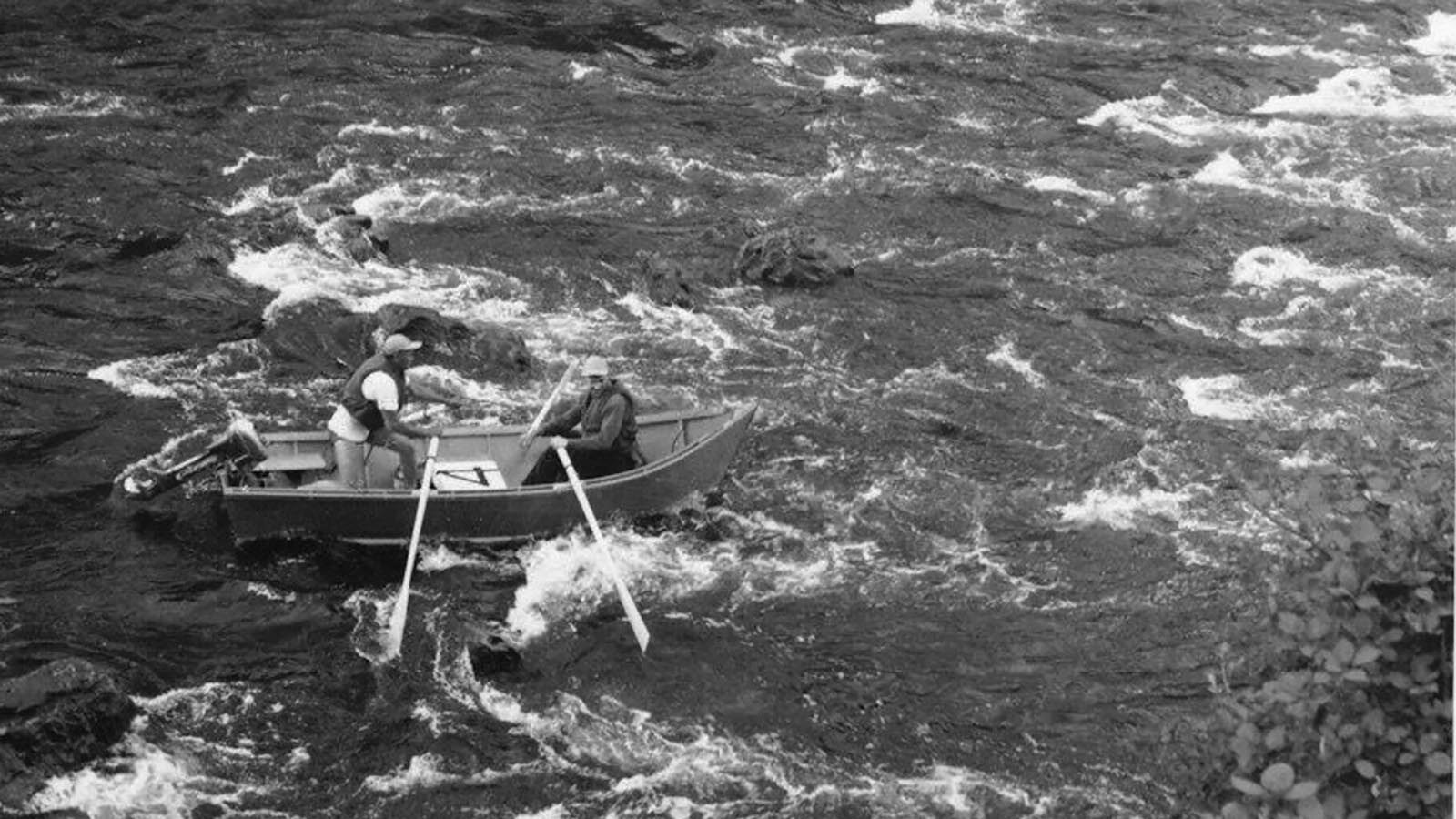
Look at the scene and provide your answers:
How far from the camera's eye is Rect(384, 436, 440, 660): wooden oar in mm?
14219

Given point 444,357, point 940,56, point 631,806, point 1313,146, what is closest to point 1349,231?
point 1313,146

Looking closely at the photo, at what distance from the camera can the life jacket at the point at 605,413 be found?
51.4 feet

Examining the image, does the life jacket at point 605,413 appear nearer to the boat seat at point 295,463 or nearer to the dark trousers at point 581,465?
the dark trousers at point 581,465

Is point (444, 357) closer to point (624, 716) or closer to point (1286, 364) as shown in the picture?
Answer: point (624, 716)

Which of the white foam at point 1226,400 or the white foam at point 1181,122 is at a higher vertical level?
the white foam at point 1181,122

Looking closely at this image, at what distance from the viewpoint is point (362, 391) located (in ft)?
49.2

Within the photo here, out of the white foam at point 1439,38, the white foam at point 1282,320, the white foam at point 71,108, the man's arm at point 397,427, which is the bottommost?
the white foam at point 1282,320

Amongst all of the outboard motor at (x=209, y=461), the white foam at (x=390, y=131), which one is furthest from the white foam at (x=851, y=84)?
the outboard motor at (x=209, y=461)

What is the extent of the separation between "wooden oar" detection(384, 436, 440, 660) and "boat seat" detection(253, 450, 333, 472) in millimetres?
932

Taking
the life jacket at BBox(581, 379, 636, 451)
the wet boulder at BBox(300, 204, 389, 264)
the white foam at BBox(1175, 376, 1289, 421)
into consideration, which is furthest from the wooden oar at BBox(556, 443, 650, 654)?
the white foam at BBox(1175, 376, 1289, 421)

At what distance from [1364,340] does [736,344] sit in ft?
23.5

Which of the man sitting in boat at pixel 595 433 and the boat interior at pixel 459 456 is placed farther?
the man sitting in boat at pixel 595 433

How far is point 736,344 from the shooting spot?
19.3 meters

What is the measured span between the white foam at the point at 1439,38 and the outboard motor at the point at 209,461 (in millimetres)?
20921
